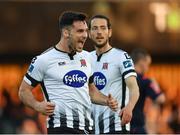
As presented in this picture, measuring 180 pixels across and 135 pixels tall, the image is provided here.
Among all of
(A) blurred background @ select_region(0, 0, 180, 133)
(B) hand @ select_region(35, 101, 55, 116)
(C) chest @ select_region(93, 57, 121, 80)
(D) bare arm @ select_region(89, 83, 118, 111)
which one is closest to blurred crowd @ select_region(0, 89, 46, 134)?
(A) blurred background @ select_region(0, 0, 180, 133)

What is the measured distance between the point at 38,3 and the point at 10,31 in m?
1.08

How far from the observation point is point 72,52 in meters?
10.1

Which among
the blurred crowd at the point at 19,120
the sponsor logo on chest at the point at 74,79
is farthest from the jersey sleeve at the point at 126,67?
the blurred crowd at the point at 19,120

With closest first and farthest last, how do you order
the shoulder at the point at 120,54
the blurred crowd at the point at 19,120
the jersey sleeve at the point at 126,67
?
the jersey sleeve at the point at 126,67, the shoulder at the point at 120,54, the blurred crowd at the point at 19,120

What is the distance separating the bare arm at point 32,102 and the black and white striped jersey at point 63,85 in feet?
0.25

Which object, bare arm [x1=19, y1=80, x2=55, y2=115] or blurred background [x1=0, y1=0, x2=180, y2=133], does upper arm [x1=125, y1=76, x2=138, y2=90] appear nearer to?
bare arm [x1=19, y1=80, x2=55, y2=115]

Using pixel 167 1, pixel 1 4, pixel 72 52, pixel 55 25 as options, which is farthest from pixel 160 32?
pixel 72 52

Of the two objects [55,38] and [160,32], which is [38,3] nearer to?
[55,38]

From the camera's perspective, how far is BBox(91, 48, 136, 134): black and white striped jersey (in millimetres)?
11172

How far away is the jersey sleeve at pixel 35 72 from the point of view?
995 centimetres

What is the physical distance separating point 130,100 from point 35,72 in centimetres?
126

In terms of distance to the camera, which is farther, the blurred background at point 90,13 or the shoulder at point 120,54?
the blurred background at point 90,13

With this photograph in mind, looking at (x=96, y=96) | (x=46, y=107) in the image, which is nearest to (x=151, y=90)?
(x=96, y=96)

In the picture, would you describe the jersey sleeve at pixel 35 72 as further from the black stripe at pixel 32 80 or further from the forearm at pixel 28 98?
the forearm at pixel 28 98
